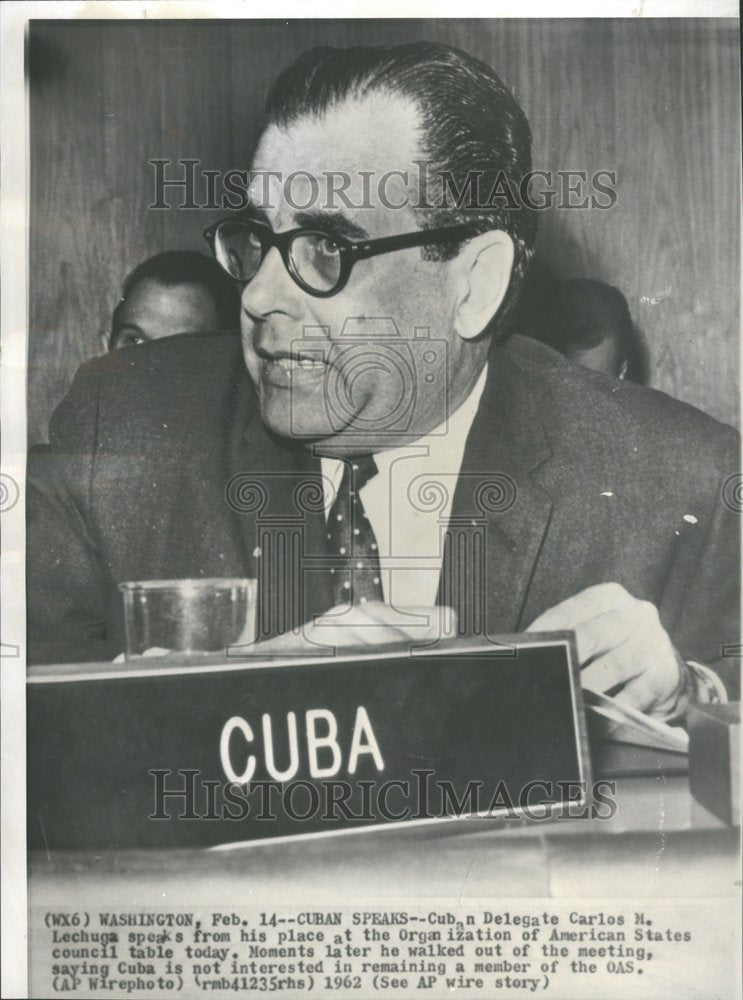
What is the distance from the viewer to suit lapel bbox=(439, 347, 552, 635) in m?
1.26

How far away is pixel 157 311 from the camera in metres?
1.29

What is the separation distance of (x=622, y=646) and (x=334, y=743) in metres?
0.42

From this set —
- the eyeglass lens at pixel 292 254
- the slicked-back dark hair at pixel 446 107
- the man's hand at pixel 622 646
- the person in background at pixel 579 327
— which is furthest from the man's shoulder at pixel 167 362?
the man's hand at pixel 622 646

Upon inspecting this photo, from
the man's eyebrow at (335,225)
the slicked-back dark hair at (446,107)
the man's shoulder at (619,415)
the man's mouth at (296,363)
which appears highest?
the slicked-back dark hair at (446,107)

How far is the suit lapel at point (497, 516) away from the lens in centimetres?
126

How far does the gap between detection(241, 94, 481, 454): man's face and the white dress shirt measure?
0.02 meters

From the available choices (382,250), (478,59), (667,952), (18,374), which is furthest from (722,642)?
(18,374)

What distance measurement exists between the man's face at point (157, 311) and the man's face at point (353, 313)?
0.21 ft

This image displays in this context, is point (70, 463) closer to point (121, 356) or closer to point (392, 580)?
point (121, 356)

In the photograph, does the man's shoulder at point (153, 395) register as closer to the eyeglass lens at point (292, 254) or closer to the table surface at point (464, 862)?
the eyeglass lens at point (292, 254)

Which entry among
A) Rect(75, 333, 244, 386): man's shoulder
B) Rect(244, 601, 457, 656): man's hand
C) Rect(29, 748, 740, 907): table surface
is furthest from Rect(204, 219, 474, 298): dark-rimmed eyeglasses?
Rect(29, 748, 740, 907): table surface

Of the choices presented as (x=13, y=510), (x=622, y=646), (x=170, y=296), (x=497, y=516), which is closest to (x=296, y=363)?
(x=170, y=296)

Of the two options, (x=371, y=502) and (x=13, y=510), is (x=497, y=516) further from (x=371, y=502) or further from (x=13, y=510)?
(x=13, y=510)

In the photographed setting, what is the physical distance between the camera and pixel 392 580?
49.8 inches
